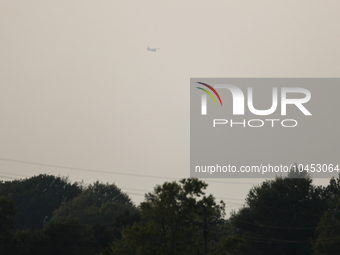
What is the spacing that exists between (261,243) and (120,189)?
91.1 meters

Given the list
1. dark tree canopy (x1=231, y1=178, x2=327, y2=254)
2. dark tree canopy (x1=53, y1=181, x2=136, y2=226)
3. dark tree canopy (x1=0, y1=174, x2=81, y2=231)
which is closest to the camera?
dark tree canopy (x1=231, y1=178, x2=327, y2=254)

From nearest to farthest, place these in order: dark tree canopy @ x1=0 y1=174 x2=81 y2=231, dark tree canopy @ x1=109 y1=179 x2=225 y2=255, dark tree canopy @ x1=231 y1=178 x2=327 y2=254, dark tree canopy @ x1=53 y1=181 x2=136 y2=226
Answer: dark tree canopy @ x1=109 y1=179 x2=225 y2=255
dark tree canopy @ x1=231 y1=178 x2=327 y2=254
dark tree canopy @ x1=53 y1=181 x2=136 y2=226
dark tree canopy @ x1=0 y1=174 x2=81 y2=231

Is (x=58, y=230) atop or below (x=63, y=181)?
below

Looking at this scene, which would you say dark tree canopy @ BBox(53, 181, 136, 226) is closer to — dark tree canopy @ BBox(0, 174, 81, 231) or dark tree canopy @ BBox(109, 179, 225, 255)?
dark tree canopy @ BBox(0, 174, 81, 231)

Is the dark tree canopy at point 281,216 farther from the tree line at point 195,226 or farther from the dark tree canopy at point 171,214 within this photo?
the dark tree canopy at point 171,214

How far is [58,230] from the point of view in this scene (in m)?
72.3

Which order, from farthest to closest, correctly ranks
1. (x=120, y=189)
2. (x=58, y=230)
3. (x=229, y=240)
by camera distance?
(x=120, y=189)
(x=58, y=230)
(x=229, y=240)

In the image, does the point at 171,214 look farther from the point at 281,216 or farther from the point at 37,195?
the point at 37,195

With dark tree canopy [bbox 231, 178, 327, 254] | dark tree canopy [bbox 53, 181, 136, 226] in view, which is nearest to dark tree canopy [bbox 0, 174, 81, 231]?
dark tree canopy [bbox 53, 181, 136, 226]

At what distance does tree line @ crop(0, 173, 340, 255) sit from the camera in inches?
1897

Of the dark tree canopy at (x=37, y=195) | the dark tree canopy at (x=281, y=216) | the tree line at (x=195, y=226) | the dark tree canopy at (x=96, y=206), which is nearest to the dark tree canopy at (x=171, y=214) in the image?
the tree line at (x=195, y=226)

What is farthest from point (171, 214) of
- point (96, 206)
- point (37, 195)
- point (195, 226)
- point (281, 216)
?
point (37, 195)

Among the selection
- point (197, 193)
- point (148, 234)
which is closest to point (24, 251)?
point (148, 234)

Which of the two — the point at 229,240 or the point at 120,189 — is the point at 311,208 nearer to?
the point at 229,240
